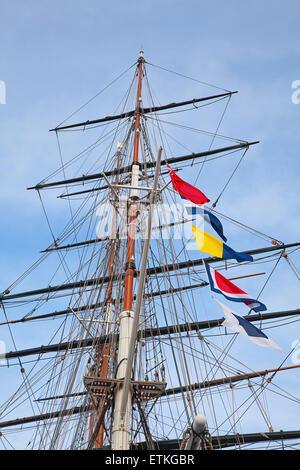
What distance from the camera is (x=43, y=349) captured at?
23422 millimetres

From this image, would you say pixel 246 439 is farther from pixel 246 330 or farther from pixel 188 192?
pixel 188 192

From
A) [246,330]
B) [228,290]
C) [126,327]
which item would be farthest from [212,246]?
[126,327]

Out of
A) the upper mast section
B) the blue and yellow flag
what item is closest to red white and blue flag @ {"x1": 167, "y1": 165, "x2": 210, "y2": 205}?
the blue and yellow flag

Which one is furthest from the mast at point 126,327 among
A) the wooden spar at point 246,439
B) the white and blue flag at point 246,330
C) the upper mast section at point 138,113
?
the wooden spar at point 246,439

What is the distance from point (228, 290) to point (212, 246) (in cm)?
108

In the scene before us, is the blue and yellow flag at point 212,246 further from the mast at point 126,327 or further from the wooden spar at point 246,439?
the wooden spar at point 246,439

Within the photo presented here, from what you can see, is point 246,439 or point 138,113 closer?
point 138,113

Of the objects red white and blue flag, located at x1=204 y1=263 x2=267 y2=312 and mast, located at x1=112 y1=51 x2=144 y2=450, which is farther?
red white and blue flag, located at x1=204 y1=263 x2=267 y2=312

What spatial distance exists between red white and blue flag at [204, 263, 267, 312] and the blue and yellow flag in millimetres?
374

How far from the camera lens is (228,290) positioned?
12336 mm

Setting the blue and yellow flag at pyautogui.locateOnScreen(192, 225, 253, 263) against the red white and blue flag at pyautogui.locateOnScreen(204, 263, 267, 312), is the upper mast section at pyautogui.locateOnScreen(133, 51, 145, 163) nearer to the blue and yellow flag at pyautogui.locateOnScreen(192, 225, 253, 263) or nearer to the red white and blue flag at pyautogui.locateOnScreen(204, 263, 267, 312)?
the blue and yellow flag at pyautogui.locateOnScreen(192, 225, 253, 263)

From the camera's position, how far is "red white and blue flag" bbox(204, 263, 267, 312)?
12117 mm
